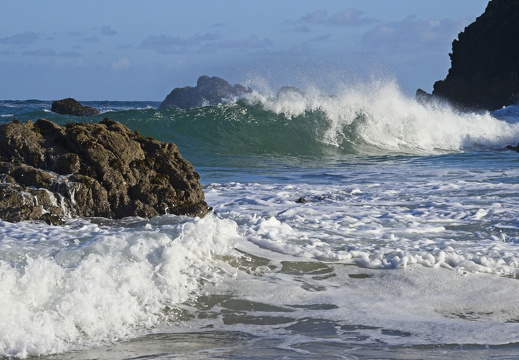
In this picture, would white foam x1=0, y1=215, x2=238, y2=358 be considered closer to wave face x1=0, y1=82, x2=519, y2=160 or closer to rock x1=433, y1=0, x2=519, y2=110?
wave face x1=0, y1=82, x2=519, y2=160

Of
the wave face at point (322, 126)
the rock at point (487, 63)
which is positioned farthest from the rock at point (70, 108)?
the rock at point (487, 63)

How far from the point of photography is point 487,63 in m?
51.3

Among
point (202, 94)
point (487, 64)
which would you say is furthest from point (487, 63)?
point (202, 94)

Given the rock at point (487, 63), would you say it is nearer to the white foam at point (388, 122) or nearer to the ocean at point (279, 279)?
the white foam at point (388, 122)

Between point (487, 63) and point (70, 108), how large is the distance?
29.1 m

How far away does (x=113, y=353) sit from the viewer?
5012mm

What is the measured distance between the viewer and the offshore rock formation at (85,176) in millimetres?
7707

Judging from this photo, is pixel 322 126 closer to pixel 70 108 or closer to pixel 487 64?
pixel 70 108

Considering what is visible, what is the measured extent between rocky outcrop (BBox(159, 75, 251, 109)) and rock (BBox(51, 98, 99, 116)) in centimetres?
1082

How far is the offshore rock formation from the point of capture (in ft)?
25.3

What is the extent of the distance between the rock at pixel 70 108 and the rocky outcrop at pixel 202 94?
10.8m

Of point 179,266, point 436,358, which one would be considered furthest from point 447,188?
point 436,358

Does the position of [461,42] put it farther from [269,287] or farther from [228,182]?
[269,287]

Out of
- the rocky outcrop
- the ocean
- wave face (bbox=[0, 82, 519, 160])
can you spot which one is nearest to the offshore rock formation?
the ocean
